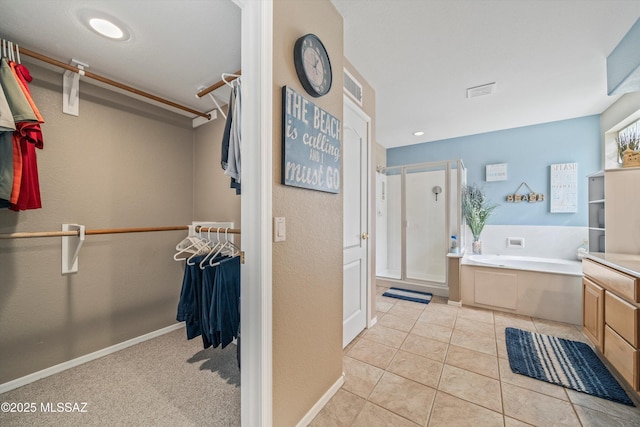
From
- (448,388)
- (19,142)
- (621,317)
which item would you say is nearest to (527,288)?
(621,317)

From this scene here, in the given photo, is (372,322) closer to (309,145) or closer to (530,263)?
(309,145)

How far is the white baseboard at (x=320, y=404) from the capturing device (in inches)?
52.7

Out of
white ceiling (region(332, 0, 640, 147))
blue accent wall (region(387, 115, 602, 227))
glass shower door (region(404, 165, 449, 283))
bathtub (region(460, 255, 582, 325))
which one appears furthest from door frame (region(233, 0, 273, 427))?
blue accent wall (region(387, 115, 602, 227))

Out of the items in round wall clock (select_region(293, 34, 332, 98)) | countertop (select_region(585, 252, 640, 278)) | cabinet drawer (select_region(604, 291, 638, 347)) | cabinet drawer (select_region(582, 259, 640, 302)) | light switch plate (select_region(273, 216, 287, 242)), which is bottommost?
cabinet drawer (select_region(604, 291, 638, 347))

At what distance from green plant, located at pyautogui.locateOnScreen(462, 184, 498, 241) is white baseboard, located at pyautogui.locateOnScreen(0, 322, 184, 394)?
4.11 m

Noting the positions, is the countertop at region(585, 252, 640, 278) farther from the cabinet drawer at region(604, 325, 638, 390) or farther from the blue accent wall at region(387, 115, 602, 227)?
the blue accent wall at region(387, 115, 602, 227)

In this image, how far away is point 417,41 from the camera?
1888 millimetres

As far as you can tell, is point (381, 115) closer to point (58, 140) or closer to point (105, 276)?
point (58, 140)

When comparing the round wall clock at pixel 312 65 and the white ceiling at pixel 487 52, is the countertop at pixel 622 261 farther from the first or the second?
the round wall clock at pixel 312 65

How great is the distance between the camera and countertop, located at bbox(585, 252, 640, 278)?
1.56 metres

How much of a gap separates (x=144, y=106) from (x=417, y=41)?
2455 mm

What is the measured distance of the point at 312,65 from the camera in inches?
53.7

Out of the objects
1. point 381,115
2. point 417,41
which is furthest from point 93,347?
point 381,115

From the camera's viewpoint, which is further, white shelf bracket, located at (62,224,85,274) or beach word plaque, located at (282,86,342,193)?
white shelf bracket, located at (62,224,85,274)
